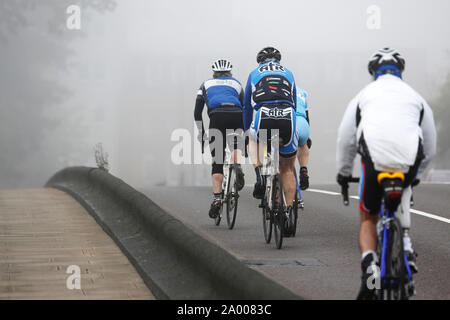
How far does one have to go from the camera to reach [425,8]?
639 feet

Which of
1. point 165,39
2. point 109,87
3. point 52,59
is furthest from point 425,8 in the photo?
point 52,59

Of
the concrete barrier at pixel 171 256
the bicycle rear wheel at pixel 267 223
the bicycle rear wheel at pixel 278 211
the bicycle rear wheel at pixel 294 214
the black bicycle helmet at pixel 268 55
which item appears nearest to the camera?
the concrete barrier at pixel 171 256

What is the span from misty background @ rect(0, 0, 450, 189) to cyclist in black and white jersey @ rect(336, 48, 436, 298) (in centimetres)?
2852

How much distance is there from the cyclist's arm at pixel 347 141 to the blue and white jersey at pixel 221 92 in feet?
20.0

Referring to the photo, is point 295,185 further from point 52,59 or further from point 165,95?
point 165,95

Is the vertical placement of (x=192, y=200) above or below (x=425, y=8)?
below

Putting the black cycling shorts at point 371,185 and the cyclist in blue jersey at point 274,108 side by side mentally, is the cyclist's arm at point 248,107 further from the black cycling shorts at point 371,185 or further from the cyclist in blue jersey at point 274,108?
the black cycling shorts at point 371,185

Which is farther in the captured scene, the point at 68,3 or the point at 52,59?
the point at 52,59

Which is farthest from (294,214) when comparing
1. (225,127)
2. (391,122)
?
(391,122)

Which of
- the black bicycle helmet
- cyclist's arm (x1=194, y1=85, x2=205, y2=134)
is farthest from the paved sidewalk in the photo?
the black bicycle helmet

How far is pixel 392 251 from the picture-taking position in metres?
5.74

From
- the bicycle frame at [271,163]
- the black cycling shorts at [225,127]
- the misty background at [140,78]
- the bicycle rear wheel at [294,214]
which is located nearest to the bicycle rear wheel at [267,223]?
the bicycle frame at [271,163]

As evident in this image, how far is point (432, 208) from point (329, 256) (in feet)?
17.4

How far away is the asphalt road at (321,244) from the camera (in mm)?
8008
